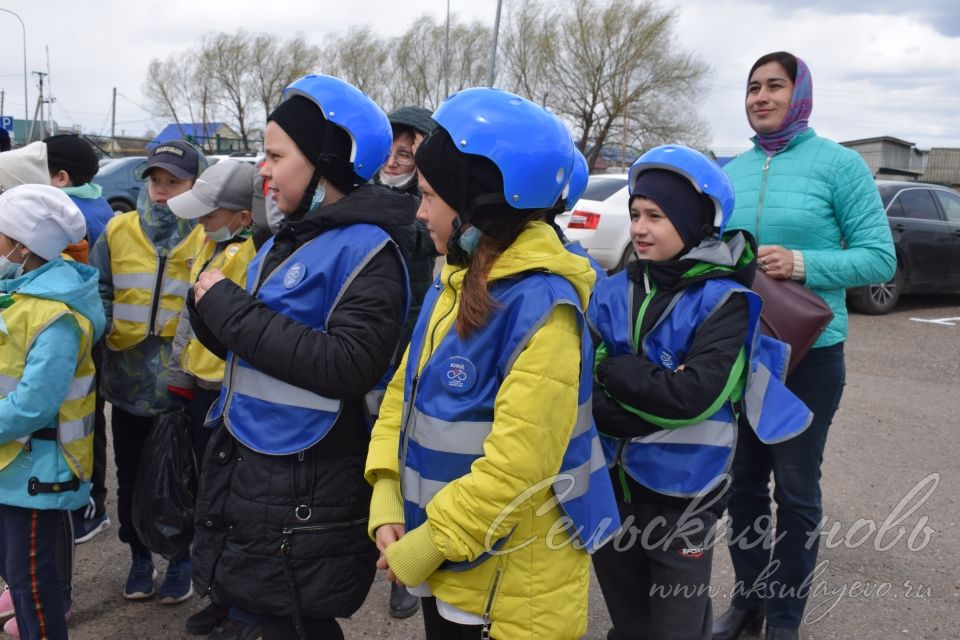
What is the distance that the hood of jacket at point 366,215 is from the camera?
7.07 ft

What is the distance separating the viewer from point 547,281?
5.86 ft

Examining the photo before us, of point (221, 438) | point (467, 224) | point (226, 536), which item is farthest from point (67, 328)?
point (467, 224)

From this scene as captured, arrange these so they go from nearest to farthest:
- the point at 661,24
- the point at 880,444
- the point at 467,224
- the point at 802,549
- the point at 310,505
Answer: the point at 467,224, the point at 310,505, the point at 802,549, the point at 880,444, the point at 661,24

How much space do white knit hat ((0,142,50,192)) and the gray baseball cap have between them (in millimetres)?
1068

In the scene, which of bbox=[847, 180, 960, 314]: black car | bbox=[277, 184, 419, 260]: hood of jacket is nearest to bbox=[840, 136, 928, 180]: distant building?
bbox=[847, 180, 960, 314]: black car

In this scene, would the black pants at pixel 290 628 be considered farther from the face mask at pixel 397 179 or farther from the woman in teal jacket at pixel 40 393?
the face mask at pixel 397 179

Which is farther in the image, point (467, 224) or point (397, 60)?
point (397, 60)

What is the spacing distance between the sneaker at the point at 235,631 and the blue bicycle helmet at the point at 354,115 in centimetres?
185

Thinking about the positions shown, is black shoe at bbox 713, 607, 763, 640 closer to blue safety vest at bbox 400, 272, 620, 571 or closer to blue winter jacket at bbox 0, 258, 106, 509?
blue safety vest at bbox 400, 272, 620, 571

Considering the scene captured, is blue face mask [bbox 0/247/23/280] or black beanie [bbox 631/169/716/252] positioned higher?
black beanie [bbox 631/169/716/252]

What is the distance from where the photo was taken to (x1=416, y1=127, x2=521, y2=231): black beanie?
1.82 m

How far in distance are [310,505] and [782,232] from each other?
196 centimetres

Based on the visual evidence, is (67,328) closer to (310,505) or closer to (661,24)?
(310,505)

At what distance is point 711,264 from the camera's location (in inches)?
95.6
